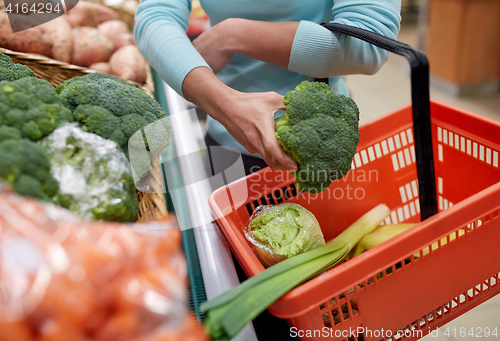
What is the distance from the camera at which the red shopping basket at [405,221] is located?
0.56 m

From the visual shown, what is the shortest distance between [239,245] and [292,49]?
40cm

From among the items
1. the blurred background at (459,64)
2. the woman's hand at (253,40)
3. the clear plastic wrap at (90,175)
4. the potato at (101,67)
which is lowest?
the blurred background at (459,64)

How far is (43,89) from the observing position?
1.56 ft

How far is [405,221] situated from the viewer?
1.01 meters

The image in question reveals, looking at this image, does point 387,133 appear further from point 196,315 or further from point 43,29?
point 43,29

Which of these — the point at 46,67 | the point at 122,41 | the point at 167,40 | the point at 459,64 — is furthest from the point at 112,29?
the point at 459,64

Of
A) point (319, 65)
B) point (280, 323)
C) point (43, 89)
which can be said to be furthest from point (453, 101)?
point (43, 89)

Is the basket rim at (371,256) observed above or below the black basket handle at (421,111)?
below

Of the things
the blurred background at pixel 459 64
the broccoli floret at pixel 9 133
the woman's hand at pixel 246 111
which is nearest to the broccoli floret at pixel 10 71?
the broccoli floret at pixel 9 133

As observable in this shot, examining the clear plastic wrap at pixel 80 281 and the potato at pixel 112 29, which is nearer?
the clear plastic wrap at pixel 80 281

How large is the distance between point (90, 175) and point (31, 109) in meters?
0.11

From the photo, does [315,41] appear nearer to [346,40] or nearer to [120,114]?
[346,40]

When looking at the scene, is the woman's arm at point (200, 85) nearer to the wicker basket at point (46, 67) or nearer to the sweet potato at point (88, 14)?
the wicker basket at point (46, 67)

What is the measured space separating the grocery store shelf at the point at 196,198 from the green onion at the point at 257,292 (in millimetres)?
93
